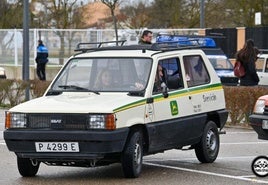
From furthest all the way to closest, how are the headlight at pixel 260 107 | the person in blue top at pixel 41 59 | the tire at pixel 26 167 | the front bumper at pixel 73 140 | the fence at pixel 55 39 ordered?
the fence at pixel 55 39 < the person in blue top at pixel 41 59 < the headlight at pixel 260 107 < the tire at pixel 26 167 < the front bumper at pixel 73 140

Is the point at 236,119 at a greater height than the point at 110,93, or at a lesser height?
lesser

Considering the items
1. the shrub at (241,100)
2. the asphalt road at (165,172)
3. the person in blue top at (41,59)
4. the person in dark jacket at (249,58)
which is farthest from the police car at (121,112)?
the person in blue top at (41,59)

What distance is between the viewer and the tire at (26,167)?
35.8 ft

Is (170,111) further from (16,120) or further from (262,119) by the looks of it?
(16,120)

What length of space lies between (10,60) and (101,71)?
108 ft

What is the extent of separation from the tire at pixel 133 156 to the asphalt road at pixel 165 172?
11 centimetres

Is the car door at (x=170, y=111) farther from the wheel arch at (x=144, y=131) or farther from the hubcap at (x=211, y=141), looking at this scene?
the hubcap at (x=211, y=141)

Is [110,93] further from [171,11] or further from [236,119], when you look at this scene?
[171,11]

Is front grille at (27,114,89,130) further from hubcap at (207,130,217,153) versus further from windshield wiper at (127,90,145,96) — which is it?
hubcap at (207,130,217,153)

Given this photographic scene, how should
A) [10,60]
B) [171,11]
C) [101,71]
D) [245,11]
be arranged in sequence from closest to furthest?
[101,71]
[10,60]
[245,11]
[171,11]

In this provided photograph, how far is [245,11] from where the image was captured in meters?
48.1

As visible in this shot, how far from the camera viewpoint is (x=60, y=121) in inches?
406

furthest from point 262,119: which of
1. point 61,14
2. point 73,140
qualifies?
point 61,14

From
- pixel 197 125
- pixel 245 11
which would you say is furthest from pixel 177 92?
pixel 245 11
